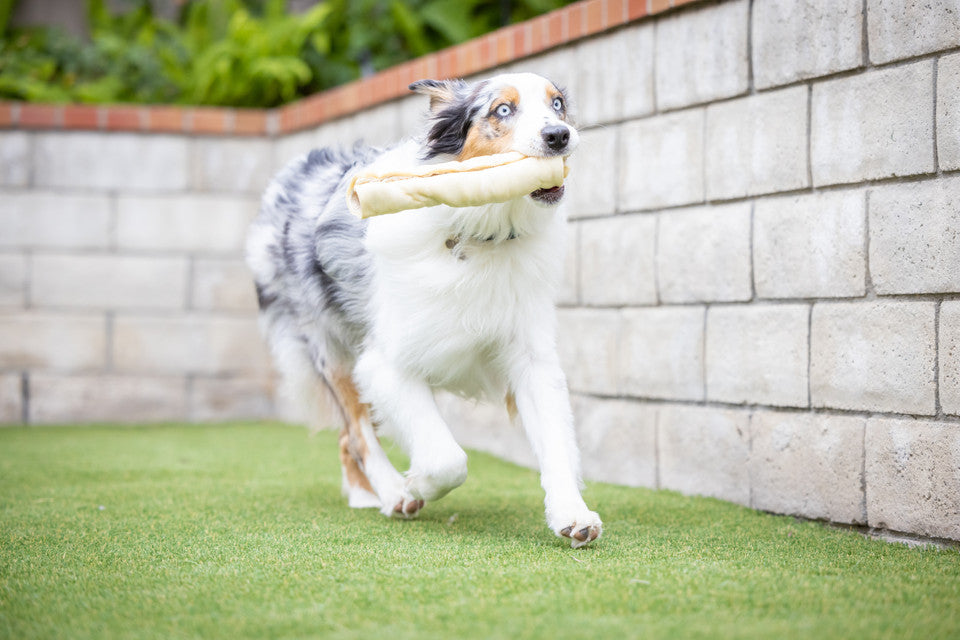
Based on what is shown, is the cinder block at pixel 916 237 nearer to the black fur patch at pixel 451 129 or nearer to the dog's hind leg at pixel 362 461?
the black fur patch at pixel 451 129

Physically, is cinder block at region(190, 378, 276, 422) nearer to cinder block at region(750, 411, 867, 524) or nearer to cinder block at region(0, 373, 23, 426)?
cinder block at region(0, 373, 23, 426)

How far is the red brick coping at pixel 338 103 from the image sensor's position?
561cm

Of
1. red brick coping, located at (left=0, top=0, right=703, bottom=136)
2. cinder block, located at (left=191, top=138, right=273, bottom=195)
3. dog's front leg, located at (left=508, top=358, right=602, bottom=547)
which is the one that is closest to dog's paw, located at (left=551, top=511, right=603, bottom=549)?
dog's front leg, located at (left=508, top=358, right=602, bottom=547)

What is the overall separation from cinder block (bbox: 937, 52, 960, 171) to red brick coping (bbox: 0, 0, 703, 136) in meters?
2.03

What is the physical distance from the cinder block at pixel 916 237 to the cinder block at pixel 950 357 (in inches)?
2.9

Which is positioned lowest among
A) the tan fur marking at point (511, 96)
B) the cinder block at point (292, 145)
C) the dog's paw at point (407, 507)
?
the dog's paw at point (407, 507)

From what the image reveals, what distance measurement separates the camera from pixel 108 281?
8039 millimetres

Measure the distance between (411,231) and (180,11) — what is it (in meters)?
7.33

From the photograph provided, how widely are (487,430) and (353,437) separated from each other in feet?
6.05

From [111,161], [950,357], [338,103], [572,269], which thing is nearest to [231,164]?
[111,161]

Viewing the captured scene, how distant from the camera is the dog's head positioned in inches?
139

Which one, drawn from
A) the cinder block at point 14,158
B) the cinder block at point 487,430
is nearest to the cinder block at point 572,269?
the cinder block at point 487,430

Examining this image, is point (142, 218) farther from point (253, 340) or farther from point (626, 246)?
point (626, 246)

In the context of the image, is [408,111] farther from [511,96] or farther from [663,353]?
[511,96]
